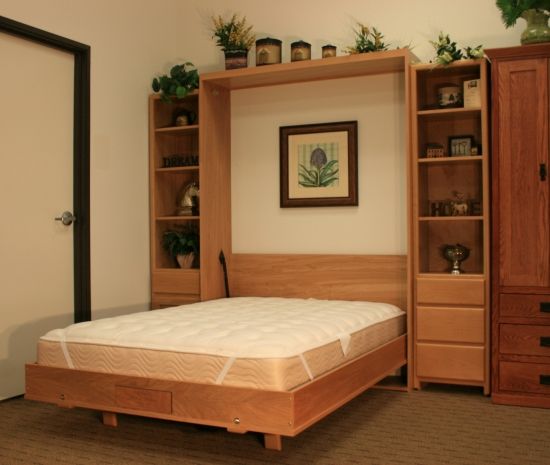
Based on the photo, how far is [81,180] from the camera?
418 cm

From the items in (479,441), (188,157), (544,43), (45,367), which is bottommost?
(479,441)

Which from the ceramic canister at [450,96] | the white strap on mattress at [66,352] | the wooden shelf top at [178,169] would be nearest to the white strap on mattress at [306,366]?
the white strap on mattress at [66,352]

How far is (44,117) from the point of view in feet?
13.0

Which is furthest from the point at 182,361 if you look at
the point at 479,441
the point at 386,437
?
the point at 479,441

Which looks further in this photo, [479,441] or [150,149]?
[150,149]

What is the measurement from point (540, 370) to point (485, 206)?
923mm

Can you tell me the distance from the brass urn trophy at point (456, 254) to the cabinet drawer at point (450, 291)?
21 cm

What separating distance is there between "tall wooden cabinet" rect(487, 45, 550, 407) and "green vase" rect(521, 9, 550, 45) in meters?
0.11

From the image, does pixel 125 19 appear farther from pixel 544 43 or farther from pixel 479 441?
pixel 479 441

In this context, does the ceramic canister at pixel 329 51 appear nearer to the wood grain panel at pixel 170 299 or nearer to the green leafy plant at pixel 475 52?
the green leafy plant at pixel 475 52

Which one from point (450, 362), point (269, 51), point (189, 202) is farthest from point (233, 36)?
point (450, 362)

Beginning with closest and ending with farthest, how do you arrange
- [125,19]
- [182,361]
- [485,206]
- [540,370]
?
1. [182,361]
2. [540,370]
3. [485,206]
4. [125,19]

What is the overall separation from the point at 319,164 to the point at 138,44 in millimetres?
1486

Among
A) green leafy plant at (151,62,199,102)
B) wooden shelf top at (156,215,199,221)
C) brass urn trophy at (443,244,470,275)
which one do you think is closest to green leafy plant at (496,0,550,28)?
brass urn trophy at (443,244,470,275)
